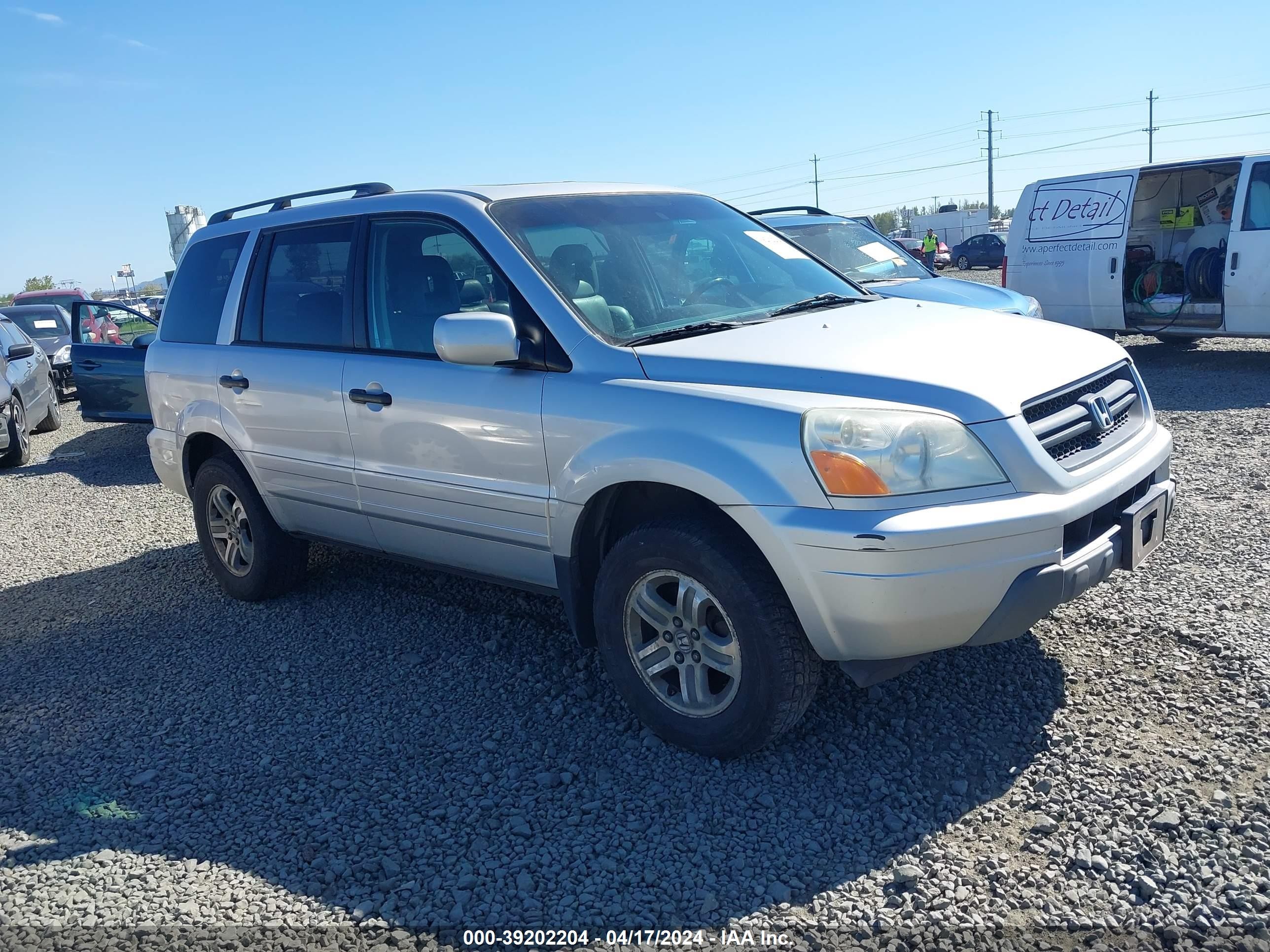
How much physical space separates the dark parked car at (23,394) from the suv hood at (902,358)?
9.89 m

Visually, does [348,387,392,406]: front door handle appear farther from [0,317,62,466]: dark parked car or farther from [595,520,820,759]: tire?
[0,317,62,466]: dark parked car

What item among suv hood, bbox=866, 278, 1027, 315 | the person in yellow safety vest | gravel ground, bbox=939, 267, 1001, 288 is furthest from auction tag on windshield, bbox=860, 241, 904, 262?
the person in yellow safety vest

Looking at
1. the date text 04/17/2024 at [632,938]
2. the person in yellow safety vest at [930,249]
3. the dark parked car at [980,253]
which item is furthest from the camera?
the dark parked car at [980,253]

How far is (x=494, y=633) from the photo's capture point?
187 inches

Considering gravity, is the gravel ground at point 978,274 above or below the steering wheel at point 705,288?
below

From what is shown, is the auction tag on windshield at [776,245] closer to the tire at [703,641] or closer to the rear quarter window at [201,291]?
the tire at [703,641]

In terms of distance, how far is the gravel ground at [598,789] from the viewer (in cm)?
275

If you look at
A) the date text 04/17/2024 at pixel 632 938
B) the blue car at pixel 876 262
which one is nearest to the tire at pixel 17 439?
the blue car at pixel 876 262

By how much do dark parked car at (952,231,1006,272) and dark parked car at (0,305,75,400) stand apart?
107ft

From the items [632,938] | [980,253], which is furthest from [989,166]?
[632,938]

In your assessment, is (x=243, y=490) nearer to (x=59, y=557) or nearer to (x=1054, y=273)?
(x=59, y=557)

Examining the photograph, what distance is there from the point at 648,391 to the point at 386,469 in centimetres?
145

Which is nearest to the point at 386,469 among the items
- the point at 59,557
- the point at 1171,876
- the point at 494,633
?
the point at 494,633

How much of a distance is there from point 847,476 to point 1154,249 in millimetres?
11804
